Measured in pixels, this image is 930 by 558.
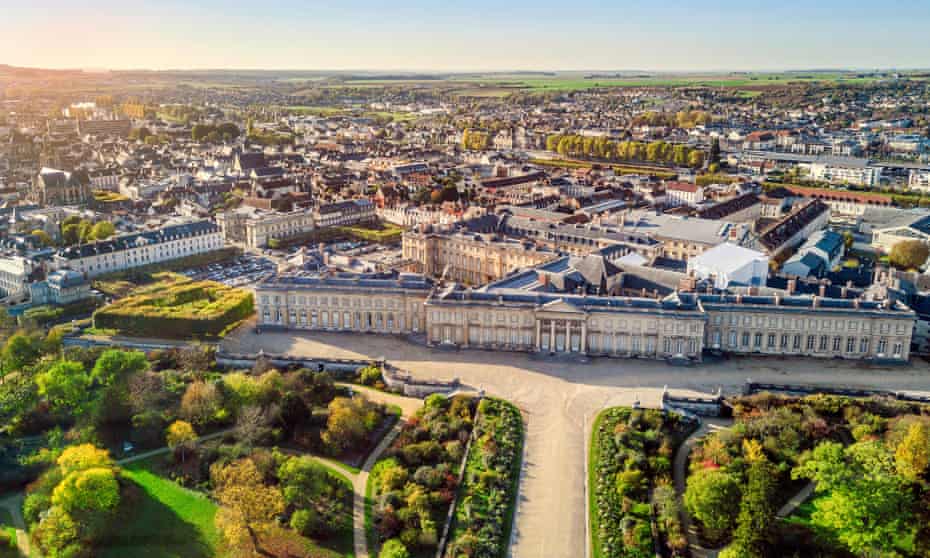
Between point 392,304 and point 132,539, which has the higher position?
point 392,304

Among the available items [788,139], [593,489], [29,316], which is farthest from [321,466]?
[788,139]

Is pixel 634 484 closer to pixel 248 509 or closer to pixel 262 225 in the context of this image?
pixel 248 509

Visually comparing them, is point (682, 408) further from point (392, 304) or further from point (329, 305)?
point (329, 305)

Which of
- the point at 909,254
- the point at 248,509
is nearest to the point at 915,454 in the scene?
the point at 248,509

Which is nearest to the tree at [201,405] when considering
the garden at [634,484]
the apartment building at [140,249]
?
the garden at [634,484]

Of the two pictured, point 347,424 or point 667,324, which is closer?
point 347,424

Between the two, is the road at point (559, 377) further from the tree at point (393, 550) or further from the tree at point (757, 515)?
the tree at point (757, 515)
